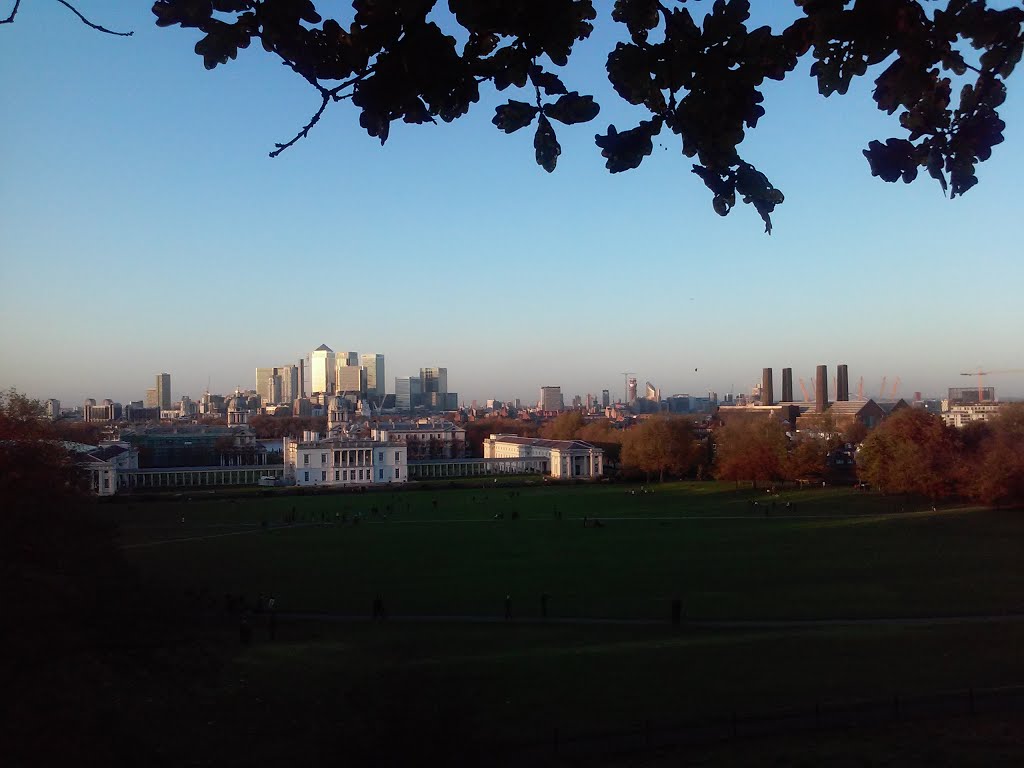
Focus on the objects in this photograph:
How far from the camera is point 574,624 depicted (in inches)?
812

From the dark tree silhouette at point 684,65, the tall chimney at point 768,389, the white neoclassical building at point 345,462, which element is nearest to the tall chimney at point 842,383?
the tall chimney at point 768,389

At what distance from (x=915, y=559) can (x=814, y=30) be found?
31679 mm

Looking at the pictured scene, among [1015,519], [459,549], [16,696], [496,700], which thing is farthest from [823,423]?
[16,696]

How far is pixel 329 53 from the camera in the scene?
2859 millimetres

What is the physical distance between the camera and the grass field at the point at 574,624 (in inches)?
458

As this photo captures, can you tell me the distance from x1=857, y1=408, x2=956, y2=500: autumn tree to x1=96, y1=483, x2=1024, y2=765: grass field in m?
3.55

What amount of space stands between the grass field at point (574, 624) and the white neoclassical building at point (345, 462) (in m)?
32.1

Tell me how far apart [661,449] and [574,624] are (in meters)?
49.5

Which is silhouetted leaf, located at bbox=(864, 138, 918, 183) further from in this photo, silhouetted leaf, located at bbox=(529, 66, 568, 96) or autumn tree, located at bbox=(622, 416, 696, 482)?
autumn tree, located at bbox=(622, 416, 696, 482)

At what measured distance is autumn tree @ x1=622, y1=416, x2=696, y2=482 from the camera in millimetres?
69312

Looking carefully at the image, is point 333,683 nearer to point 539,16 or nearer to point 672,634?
point 672,634

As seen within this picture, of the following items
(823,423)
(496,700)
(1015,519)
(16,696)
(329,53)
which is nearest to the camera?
(329,53)

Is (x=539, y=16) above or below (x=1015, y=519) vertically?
above

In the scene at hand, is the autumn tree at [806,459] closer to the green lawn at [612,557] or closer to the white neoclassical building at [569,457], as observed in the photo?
the green lawn at [612,557]
